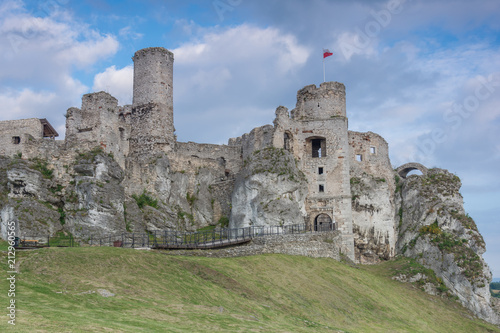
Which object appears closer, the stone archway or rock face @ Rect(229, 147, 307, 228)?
rock face @ Rect(229, 147, 307, 228)

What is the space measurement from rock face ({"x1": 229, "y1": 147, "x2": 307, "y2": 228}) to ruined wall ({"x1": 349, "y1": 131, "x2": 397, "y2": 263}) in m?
6.97

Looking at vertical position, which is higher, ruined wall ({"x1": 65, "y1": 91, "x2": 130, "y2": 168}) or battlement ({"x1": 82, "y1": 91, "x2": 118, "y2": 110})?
battlement ({"x1": 82, "y1": 91, "x2": 118, "y2": 110})

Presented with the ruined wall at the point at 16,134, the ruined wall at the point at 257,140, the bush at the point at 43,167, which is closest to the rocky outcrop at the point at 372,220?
the ruined wall at the point at 257,140

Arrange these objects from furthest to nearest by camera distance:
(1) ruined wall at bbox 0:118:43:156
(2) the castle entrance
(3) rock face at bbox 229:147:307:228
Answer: (2) the castle entrance → (3) rock face at bbox 229:147:307:228 → (1) ruined wall at bbox 0:118:43:156

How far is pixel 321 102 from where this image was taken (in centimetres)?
5447

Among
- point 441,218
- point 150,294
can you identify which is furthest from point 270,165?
point 150,294

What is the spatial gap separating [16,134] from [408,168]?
42061 mm

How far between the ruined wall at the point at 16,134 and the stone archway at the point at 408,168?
3931 cm

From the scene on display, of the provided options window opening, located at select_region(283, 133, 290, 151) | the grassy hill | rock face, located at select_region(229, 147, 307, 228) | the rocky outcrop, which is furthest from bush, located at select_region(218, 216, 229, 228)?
the rocky outcrop

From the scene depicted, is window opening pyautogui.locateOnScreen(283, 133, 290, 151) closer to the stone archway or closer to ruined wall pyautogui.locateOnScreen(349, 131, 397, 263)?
ruined wall pyautogui.locateOnScreen(349, 131, 397, 263)

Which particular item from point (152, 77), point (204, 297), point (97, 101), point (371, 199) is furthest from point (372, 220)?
point (204, 297)

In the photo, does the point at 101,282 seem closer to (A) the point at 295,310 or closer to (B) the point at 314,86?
(A) the point at 295,310

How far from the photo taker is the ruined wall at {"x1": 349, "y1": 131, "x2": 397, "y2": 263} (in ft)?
176

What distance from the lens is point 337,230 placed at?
48094 millimetres
